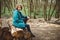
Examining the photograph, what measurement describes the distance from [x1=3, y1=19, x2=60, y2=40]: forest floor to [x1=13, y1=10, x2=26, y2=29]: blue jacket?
181 millimetres

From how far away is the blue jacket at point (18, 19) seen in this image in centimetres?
718

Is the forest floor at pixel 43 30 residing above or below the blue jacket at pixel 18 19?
below

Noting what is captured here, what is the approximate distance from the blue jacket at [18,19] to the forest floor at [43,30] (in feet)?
0.59

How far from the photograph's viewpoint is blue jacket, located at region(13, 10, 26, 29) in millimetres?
7176

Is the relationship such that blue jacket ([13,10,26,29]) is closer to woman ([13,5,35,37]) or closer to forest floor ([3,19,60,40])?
woman ([13,5,35,37])

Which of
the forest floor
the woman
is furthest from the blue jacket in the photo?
the forest floor

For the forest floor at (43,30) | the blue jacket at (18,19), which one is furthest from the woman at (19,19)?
the forest floor at (43,30)

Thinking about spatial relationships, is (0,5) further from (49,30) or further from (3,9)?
(49,30)

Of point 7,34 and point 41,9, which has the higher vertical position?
point 41,9

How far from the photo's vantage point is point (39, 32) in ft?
23.9

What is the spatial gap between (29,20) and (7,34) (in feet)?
2.01

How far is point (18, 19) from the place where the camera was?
7.20m

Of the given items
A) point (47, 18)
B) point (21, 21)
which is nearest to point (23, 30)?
point (21, 21)

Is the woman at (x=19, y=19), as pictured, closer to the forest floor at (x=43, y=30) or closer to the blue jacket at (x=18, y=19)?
the blue jacket at (x=18, y=19)
